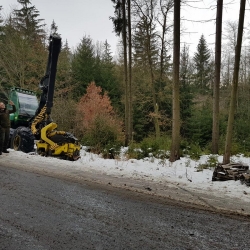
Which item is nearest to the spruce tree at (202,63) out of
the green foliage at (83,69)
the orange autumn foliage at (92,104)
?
the green foliage at (83,69)

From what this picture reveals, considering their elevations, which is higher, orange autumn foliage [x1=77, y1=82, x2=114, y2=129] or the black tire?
orange autumn foliage [x1=77, y1=82, x2=114, y2=129]

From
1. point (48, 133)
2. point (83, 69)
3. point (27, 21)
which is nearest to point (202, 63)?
point (83, 69)

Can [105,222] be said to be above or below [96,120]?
below

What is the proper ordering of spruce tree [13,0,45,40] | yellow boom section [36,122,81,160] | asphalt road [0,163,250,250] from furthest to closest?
spruce tree [13,0,45,40], yellow boom section [36,122,81,160], asphalt road [0,163,250,250]

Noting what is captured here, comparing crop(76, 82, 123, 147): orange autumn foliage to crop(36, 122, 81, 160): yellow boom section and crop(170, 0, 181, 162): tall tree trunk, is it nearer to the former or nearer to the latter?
crop(36, 122, 81, 160): yellow boom section

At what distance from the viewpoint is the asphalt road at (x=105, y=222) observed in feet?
10.5

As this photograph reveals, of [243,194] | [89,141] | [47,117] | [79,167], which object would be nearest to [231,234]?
[243,194]

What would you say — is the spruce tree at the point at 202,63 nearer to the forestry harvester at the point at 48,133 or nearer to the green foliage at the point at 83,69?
the green foliage at the point at 83,69

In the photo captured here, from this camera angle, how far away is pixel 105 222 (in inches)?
150

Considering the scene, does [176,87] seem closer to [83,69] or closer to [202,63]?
[83,69]

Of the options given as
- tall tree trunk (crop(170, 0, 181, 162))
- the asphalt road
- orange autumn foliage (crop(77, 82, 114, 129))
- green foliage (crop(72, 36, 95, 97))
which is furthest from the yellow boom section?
green foliage (crop(72, 36, 95, 97))

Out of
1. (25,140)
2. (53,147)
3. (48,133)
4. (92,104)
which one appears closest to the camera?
(53,147)

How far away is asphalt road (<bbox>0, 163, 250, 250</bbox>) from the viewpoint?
3.19 meters

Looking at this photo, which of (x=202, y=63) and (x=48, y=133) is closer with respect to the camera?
(x=48, y=133)
